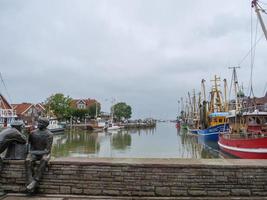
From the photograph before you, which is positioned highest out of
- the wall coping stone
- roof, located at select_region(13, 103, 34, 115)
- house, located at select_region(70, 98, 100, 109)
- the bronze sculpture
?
house, located at select_region(70, 98, 100, 109)

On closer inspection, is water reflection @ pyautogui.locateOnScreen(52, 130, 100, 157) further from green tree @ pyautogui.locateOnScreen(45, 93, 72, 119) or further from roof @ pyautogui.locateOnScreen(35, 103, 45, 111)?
roof @ pyautogui.locateOnScreen(35, 103, 45, 111)

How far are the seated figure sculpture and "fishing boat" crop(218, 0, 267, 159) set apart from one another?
15264 millimetres

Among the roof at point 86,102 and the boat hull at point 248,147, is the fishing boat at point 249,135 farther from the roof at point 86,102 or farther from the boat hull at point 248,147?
the roof at point 86,102

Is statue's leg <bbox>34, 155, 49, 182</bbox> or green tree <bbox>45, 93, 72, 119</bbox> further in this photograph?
green tree <bbox>45, 93, 72, 119</bbox>

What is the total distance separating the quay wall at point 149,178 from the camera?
22.9 ft

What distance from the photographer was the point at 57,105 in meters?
80.9

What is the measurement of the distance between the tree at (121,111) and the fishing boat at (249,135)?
107m

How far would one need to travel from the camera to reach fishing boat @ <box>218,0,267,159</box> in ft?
64.5

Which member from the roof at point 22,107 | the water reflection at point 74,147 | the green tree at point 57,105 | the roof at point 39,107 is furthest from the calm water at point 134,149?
A: the roof at point 39,107

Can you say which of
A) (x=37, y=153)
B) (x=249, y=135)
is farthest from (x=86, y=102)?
(x=37, y=153)

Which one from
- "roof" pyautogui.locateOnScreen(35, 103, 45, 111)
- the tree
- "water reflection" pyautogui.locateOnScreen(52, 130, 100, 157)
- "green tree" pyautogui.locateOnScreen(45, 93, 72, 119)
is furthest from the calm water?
the tree

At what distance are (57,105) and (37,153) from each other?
248 ft

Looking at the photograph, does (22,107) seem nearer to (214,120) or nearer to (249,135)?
(214,120)

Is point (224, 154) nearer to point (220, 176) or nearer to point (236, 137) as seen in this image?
point (236, 137)
